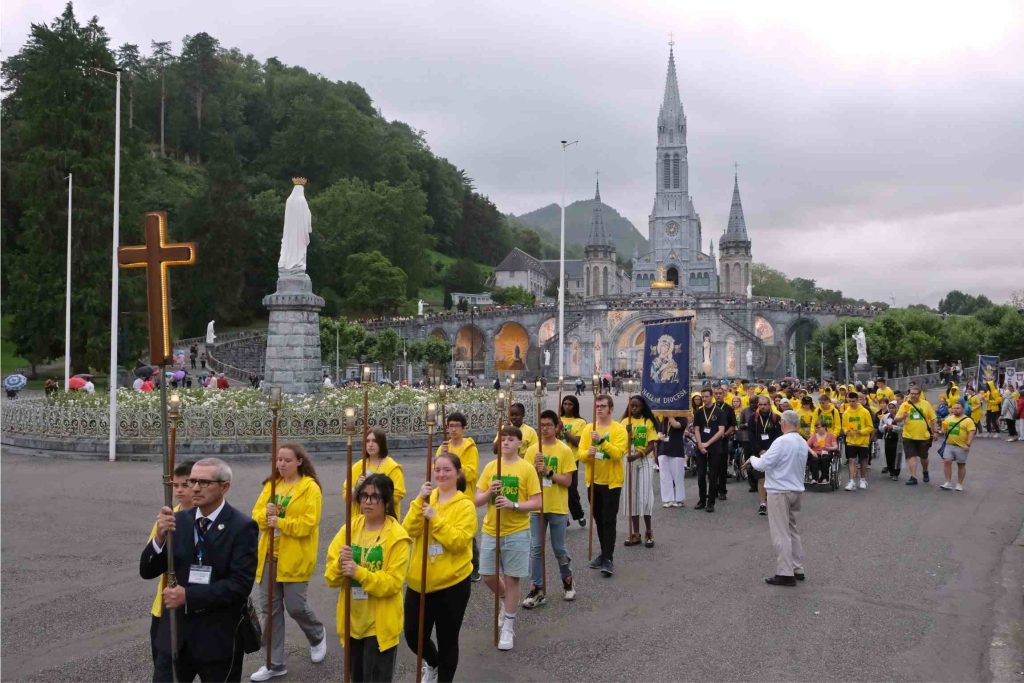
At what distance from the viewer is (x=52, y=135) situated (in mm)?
35625

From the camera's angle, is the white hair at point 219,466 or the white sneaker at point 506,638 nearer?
the white hair at point 219,466

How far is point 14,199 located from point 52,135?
1047cm

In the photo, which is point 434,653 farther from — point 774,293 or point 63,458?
point 774,293

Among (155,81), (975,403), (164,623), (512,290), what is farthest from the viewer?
(512,290)

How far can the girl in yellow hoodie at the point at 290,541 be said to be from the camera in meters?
5.31

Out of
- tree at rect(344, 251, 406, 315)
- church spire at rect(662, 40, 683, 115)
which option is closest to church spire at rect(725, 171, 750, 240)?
church spire at rect(662, 40, 683, 115)

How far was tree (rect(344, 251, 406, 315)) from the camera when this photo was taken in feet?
206

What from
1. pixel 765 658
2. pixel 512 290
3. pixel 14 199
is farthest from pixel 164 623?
pixel 512 290

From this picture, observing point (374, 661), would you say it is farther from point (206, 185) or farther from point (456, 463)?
point (206, 185)

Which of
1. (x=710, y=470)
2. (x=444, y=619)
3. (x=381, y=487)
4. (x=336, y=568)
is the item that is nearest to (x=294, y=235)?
(x=710, y=470)

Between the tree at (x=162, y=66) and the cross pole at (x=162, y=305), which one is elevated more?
the tree at (x=162, y=66)

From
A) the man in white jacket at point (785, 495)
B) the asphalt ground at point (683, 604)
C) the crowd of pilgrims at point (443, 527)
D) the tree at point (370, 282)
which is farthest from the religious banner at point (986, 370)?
the tree at point (370, 282)

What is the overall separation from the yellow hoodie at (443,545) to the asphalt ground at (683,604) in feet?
3.29

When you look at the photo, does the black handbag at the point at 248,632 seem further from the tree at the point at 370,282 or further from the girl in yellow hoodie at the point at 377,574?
the tree at the point at 370,282
